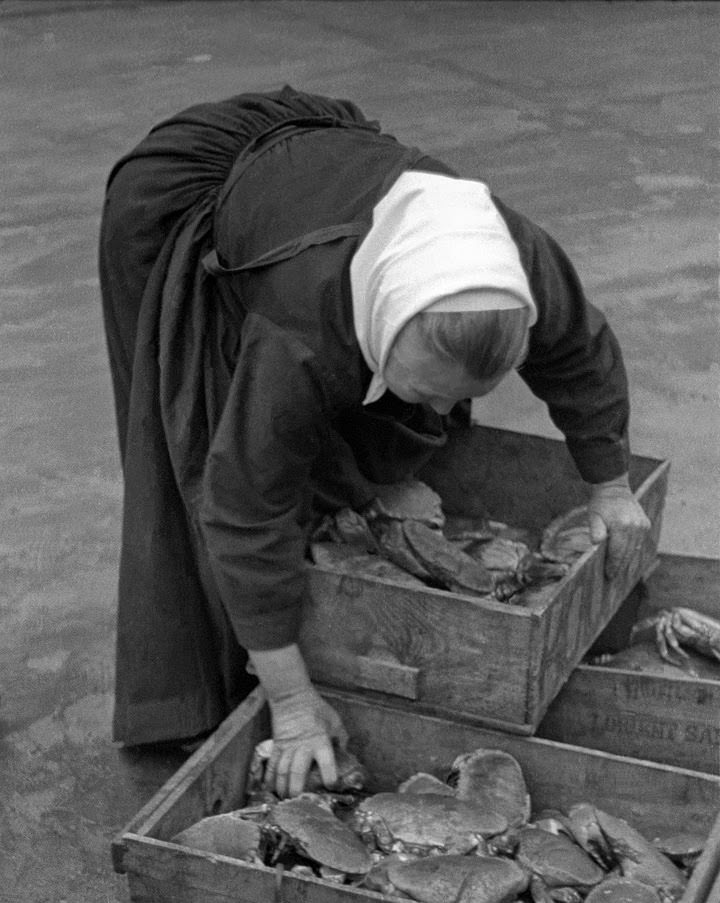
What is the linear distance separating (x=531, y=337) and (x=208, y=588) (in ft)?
2.65

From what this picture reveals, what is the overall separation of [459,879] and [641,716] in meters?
0.68

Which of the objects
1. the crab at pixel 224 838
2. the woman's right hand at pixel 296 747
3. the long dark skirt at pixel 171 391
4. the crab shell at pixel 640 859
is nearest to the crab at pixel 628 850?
the crab shell at pixel 640 859

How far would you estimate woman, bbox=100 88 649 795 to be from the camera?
2162 millimetres

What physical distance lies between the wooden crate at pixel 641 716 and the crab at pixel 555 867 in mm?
441

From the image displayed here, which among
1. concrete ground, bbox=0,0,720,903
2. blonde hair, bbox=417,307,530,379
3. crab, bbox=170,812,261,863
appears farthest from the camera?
concrete ground, bbox=0,0,720,903

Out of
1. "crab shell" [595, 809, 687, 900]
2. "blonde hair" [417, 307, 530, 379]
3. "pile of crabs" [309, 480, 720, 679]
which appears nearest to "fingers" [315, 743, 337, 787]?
"pile of crabs" [309, 480, 720, 679]

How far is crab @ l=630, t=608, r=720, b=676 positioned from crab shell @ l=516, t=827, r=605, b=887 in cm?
75

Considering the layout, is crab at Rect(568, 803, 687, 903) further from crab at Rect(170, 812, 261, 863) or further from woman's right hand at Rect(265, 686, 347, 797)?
crab at Rect(170, 812, 261, 863)

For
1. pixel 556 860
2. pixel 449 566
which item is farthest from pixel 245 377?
pixel 556 860

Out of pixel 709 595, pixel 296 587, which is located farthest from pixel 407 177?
pixel 709 595

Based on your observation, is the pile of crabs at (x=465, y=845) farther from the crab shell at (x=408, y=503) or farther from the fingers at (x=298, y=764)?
the crab shell at (x=408, y=503)

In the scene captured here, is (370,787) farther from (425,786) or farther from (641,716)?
(641,716)

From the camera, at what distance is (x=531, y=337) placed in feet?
8.24

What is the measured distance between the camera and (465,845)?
2.31 meters
